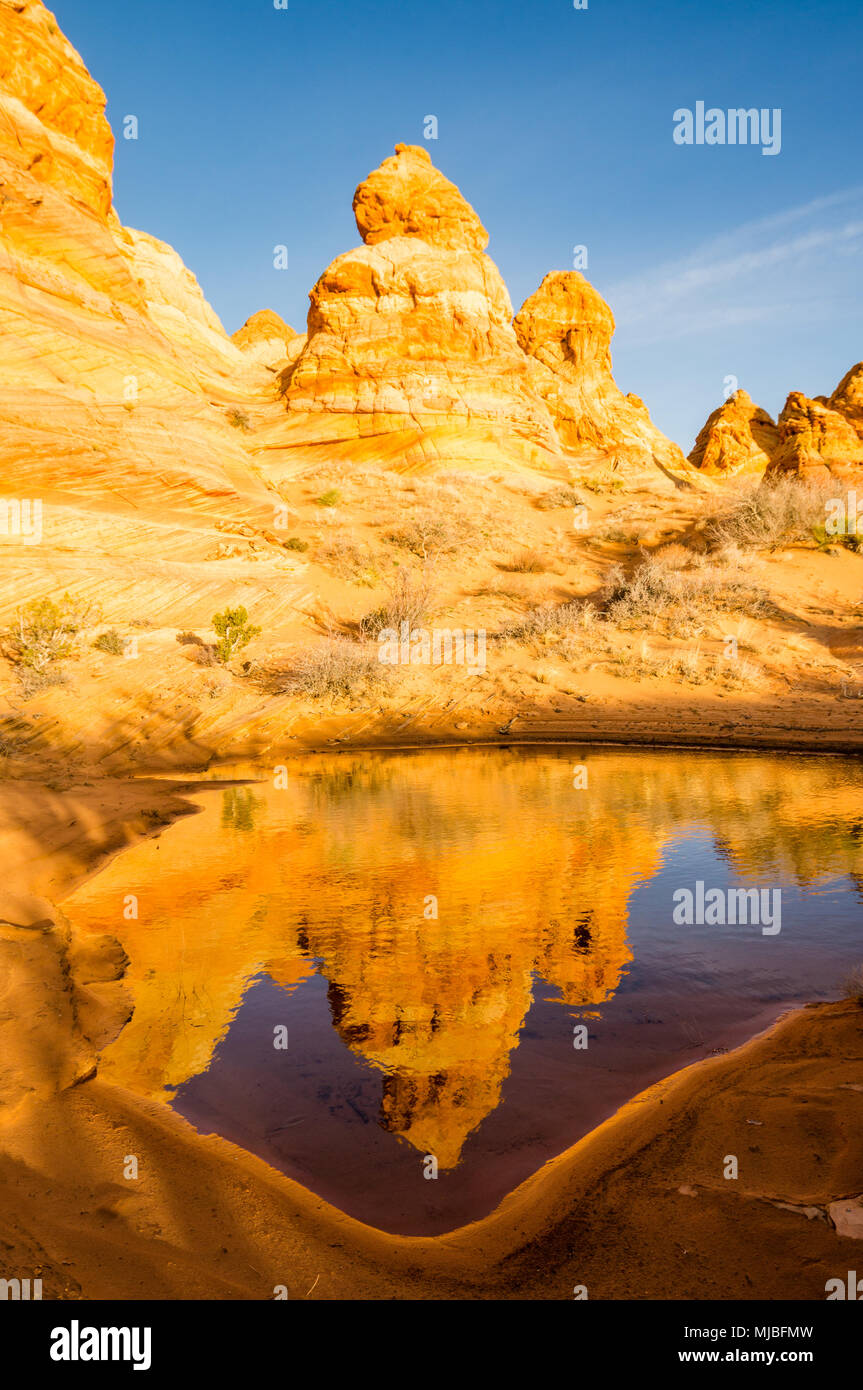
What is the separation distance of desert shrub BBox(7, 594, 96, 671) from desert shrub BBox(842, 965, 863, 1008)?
51.8 feet

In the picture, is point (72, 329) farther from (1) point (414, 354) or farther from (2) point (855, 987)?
(2) point (855, 987)

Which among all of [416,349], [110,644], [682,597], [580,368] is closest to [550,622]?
[682,597]

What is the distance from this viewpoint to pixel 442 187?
4225 centimetres

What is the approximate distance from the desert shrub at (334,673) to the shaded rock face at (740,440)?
48385 mm

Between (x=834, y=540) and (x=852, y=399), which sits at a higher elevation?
(x=852, y=399)

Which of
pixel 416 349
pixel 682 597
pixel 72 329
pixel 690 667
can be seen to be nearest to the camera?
pixel 690 667

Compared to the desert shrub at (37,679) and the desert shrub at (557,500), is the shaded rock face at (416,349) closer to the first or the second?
the desert shrub at (557,500)

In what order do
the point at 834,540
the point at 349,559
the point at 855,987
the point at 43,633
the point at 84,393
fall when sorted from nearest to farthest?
the point at 855,987 → the point at 43,633 → the point at 834,540 → the point at 84,393 → the point at 349,559

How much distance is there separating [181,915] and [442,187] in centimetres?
4662

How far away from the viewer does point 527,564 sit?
2678 cm

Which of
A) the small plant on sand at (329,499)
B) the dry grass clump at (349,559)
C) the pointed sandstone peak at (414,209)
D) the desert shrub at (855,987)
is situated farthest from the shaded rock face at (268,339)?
the desert shrub at (855,987)

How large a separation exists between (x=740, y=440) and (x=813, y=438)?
7.10 metres

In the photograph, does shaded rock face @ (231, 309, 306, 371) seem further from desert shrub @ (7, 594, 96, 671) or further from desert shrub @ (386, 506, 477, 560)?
desert shrub @ (7, 594, 96, 671)
